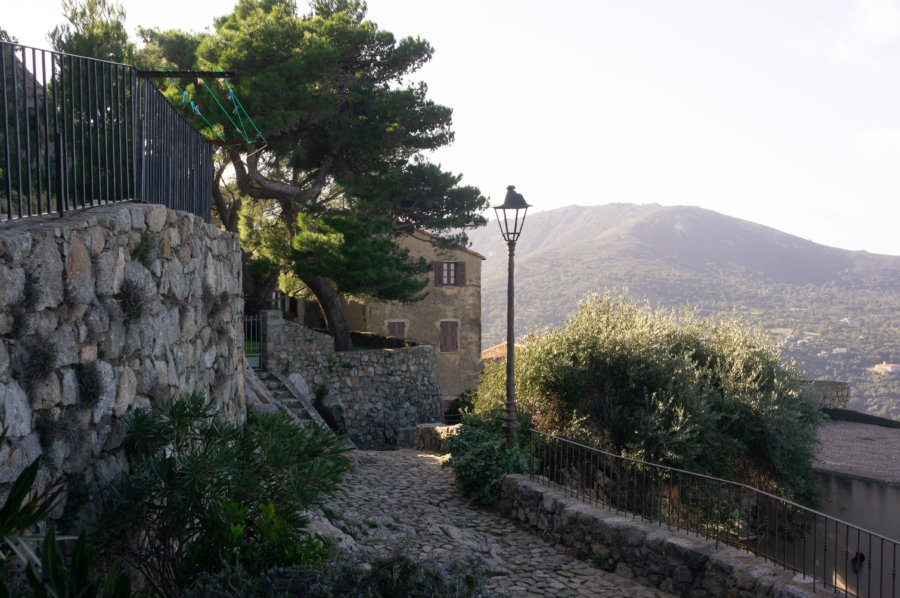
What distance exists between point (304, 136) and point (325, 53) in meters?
2.63

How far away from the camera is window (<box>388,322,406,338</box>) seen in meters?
26.9

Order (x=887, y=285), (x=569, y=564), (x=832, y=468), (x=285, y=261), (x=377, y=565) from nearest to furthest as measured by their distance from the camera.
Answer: (x=377, y=565)
(x=569, y=564)
(x=832, y=468)
(x=285, y=261)
(x=887, y=285)

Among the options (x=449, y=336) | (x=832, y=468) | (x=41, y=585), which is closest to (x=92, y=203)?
(x=41, y=585)

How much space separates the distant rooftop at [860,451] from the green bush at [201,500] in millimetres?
12457

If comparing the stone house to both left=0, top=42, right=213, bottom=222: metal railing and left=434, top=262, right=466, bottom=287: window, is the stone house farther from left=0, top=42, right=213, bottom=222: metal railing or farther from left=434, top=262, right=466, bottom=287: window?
left=0, top=42, right=213, bottom=222: metal railing

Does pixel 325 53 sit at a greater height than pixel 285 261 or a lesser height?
greater

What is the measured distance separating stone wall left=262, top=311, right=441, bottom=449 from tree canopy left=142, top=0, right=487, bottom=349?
5.41 feet

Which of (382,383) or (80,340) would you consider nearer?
(80,340)

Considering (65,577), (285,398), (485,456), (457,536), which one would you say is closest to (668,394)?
(485,456)

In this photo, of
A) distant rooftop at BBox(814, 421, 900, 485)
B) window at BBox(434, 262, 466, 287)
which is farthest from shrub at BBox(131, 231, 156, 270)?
window at BBox(434, 262, 466, 287)

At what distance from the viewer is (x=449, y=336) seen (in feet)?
90.5

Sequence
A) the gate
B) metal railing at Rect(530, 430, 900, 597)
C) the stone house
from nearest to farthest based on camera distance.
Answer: metal railing at Rect(530, 430, 900, 597), the gate, the stone house

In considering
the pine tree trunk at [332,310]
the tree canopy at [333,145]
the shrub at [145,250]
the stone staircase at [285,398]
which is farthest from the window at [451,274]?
the shrub at [145,250]

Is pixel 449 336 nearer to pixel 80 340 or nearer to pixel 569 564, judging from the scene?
pixel 569 564
